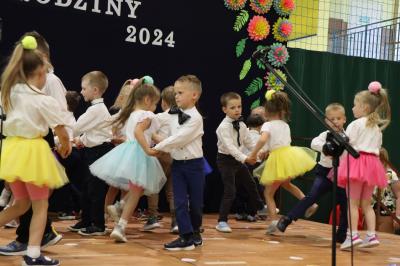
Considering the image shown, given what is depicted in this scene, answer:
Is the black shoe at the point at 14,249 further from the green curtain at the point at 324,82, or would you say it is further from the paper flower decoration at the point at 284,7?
the paper flower decoration at the point at 284,7

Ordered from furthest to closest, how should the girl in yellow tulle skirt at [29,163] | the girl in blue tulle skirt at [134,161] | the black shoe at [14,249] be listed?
1. the girl in blue tulle skirt at [134,161]
2. the black shoe at [14,249]
3. the girl in yellow tulle skirt at [29,163]

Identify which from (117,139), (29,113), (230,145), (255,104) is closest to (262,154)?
(230,145)

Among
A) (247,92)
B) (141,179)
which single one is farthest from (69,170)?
(247,92)

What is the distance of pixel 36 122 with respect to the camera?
3.63 m

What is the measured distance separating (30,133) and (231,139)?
262cm

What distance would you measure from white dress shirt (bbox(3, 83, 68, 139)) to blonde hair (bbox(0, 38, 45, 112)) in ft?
0.10

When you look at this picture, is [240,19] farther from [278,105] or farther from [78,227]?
[78,227]

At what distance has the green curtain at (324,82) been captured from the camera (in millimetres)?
8281

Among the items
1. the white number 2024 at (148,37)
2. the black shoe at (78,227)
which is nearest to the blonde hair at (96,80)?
the black shoe at (78,227)

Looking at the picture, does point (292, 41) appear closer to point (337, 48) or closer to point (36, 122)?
point (337, 48)

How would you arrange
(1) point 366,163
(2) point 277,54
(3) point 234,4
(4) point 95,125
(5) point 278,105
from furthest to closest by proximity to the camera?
(2) point 277,54, (3) point 234,4, (5) point 278,105, (4) point 95,125, (1) point 366,163

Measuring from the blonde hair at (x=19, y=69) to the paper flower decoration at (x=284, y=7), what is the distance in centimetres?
465

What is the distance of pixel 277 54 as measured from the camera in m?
7.67

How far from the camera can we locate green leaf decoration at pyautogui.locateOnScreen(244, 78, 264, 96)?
7.61 meters
